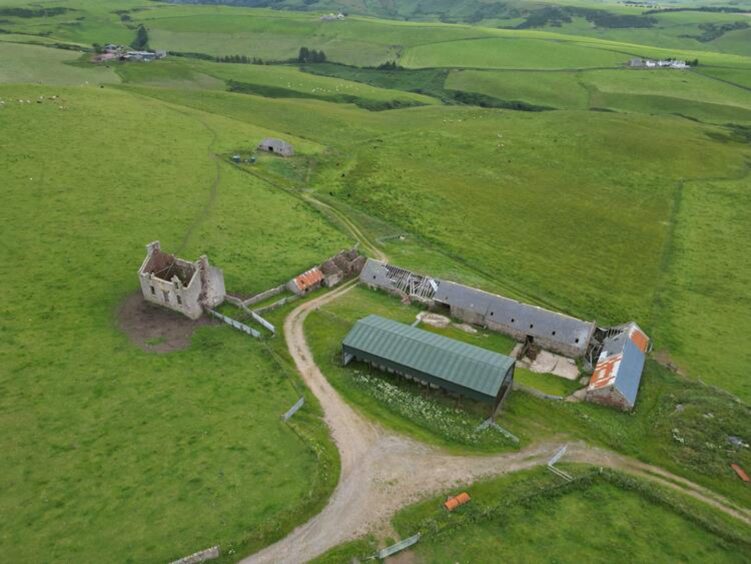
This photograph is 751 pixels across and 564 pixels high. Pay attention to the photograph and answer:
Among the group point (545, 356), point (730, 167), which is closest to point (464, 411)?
point (545, 356)

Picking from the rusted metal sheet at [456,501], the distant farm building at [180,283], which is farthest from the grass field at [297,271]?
the distant farm building at [180,283]

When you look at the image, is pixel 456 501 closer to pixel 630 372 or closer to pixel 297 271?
pixel 630 372

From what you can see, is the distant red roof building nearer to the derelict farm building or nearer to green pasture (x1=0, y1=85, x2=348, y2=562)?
green pasture (x1=0, y1=85, x2=348, y2=562)

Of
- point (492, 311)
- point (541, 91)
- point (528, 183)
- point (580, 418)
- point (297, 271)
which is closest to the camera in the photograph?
point (580, 418)

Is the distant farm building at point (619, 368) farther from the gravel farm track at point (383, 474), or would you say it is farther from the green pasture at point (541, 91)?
the green pasture at point (541, 91)

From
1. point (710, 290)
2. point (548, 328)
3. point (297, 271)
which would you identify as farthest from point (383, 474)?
point (710, 290)

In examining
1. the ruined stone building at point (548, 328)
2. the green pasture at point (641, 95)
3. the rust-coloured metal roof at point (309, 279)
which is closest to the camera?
the ruined stone building at point (548, 328)
